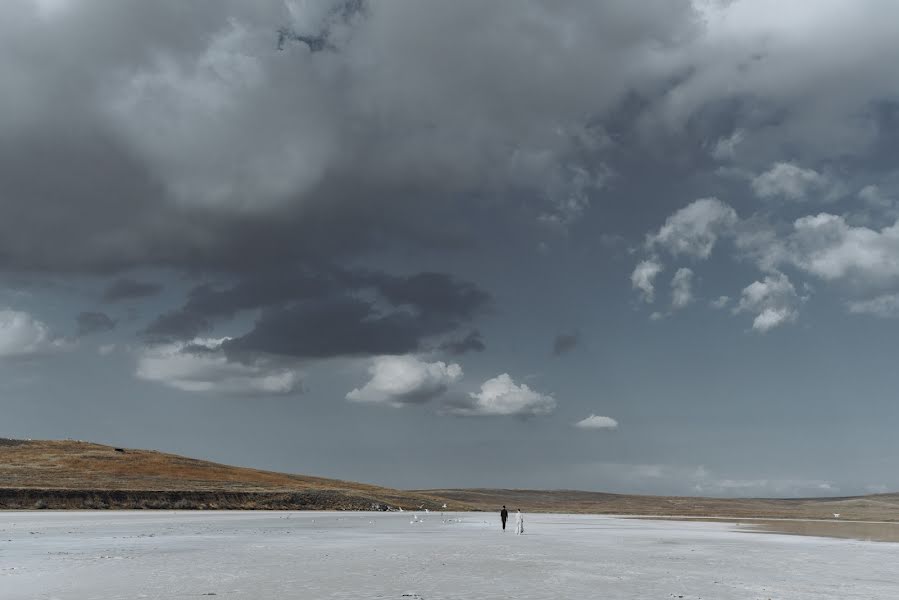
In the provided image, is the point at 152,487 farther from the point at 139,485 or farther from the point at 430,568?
the point at 430,568

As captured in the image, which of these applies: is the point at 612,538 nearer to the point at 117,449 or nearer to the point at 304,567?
the point at 304,567

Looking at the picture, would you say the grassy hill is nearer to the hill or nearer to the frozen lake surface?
Result: the hill

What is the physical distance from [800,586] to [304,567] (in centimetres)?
1557

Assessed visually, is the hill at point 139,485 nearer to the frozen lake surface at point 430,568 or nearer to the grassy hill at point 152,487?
the grassy hill at point 152,487

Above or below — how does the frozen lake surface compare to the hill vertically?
below

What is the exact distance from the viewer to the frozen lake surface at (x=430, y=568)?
20.3 metres

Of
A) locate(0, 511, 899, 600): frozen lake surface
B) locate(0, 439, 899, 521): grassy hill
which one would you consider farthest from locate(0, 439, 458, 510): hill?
locate(0, 511, 899, 600): frozen lake surface

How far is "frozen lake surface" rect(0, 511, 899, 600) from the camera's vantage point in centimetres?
2033

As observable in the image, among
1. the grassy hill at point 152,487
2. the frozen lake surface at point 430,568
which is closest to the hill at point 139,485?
the grassy hill at point 152,487

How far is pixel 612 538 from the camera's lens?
1821 inches

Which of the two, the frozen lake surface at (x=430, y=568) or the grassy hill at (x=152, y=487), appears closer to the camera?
the frozen lake surface at (x=430, y=568)

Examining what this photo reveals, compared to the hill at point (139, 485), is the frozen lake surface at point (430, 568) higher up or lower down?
lower down

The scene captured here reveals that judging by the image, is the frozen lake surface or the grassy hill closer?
the frozen lake surface

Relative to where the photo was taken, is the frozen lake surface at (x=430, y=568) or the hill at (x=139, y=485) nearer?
the frozen lake surface at (x=430, y=568)
